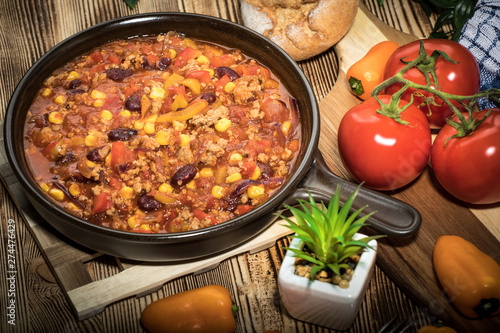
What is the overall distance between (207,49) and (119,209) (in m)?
1.63

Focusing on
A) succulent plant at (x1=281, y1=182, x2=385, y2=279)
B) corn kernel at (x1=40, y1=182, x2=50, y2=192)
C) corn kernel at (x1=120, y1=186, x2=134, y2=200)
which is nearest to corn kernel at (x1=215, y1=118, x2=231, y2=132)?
corn kernel at (x1=120, y1=186, x2=134, y2=200)

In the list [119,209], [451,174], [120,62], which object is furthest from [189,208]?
[451,174]

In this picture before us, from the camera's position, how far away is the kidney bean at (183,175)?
3.54 m

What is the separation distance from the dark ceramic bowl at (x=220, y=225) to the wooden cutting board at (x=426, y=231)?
14.4 inches

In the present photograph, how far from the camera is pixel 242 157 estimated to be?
374 centimetres

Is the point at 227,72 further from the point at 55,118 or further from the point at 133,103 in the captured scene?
the point at 55,118

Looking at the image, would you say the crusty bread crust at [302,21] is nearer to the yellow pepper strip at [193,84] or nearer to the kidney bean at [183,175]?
the yellow pepper strip at [193,84]

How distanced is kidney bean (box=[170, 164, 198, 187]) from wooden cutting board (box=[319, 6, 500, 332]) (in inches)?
46.7

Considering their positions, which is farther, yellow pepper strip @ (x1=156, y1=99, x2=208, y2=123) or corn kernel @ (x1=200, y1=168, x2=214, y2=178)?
yellow pepper strip @ (x1=156, y1=99, x2=208, y2=123)

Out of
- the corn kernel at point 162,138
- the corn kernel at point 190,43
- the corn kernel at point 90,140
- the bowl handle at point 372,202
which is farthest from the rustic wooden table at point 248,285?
the corn kernel at point 190,43

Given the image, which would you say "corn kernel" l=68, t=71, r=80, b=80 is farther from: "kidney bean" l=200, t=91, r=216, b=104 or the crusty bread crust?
the crusty bread crust

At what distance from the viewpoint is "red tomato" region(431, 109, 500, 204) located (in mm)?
3578

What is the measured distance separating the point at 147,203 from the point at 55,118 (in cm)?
106

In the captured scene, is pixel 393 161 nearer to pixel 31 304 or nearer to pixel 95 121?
pixel 95 121
